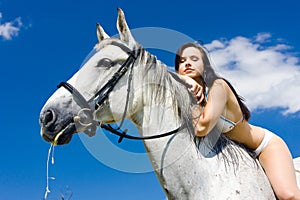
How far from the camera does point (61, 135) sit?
4.02m

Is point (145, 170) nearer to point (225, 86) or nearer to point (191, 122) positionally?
point (191, 122)

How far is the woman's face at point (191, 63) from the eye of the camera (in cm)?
454

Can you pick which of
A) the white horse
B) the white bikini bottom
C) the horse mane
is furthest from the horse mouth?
the white bikini bottom

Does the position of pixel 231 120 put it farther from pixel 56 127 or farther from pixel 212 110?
pixel 56 127

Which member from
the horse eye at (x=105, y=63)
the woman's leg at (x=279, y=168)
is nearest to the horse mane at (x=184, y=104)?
the woman's leg at (x=279, y=168)

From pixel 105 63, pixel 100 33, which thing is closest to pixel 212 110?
pixel 105 63

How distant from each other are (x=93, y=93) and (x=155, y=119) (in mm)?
637

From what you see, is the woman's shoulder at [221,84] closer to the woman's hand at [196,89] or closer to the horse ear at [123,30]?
the woman's hand at [196,89]

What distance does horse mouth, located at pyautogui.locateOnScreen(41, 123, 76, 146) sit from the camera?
3996mm

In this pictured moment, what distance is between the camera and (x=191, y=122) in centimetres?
417

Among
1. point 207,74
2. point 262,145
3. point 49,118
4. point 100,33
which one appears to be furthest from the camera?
point 100,33

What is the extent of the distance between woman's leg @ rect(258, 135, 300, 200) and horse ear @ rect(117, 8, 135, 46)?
1.72 meters

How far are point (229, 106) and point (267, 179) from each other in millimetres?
783

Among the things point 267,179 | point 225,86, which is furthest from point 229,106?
point 267,179
